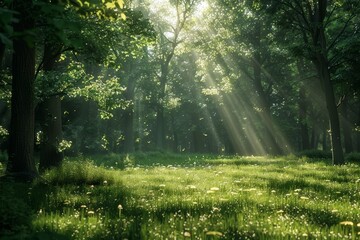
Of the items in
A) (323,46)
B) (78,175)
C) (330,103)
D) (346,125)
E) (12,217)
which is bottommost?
(12,217)

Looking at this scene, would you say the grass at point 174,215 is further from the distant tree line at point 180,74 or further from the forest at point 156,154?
the distant tree line at point 180,74

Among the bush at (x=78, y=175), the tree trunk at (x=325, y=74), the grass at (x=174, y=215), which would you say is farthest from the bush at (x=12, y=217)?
the tree trunk at (x=325, y=74)

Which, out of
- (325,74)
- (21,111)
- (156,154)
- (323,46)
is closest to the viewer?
→ (21,111)

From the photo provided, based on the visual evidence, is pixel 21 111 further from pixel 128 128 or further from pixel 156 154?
pixel 128 128

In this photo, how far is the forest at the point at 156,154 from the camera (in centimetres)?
458

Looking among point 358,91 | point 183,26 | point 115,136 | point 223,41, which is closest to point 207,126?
point 115,136

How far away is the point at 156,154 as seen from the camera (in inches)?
1384

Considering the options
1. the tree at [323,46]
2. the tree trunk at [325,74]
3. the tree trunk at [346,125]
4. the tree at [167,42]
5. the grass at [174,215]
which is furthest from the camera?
the tree at [167,42]

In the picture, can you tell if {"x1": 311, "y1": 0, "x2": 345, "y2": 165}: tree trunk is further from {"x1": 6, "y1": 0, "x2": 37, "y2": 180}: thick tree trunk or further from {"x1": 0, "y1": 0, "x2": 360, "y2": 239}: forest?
{"x1": 6, "y1": 0, "x2": 37, "y2": 180}: thick tree trunk

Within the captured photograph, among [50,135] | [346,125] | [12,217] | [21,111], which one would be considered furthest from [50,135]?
[346,125]

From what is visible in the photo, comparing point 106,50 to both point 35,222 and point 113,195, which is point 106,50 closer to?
point 113,195

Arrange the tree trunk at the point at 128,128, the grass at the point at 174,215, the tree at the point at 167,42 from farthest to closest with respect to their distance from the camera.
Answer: the tree trunk at the point at 128,128, the tree at the point at 167,42, the grass at the point at 174,215

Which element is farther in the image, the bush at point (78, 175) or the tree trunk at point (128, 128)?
the tree trunk at point (128, 128)

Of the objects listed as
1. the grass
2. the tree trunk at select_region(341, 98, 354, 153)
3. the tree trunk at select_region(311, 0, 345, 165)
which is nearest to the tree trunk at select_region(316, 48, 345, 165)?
the tree trunk at select_region(311, 0, 345, 165)
